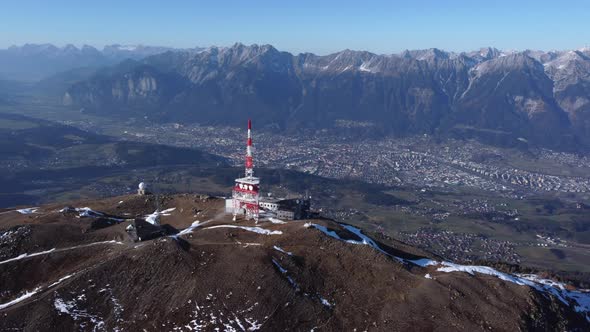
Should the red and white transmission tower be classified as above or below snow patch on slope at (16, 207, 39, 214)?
above

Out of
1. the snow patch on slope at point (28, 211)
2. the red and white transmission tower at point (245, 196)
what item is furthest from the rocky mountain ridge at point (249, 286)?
the snow patch on slope at point (28, 211)

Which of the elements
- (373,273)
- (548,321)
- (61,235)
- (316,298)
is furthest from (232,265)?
(548,321)

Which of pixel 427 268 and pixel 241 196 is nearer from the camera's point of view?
pixel 427 268

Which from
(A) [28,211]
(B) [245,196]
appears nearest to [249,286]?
(B) [245,196]

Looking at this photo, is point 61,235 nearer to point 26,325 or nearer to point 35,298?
point 35,298

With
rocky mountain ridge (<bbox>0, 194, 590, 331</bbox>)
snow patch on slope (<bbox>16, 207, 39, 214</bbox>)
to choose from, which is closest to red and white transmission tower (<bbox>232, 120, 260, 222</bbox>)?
rocky mountain ridge (<bbox>0, 194, 590, 331</bbox>)

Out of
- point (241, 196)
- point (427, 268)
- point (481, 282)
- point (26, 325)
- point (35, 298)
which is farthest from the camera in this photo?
point (241, 196)

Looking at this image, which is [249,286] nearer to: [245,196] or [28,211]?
[245,196]

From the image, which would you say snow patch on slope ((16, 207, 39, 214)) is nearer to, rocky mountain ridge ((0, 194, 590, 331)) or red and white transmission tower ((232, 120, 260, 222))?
rocky mountain ridge ((0, 194, 590, 331))

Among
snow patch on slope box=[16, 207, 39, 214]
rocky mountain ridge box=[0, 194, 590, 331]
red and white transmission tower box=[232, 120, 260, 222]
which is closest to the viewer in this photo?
rocky mountain ridge box=[0, 194, 590, 331]

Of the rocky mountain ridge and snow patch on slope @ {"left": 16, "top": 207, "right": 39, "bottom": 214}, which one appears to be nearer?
the rocky mountain ridge

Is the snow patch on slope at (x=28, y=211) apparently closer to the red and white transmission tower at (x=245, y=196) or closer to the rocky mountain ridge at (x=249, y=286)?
the rocky mountain ridge at (x=249, y=286)
